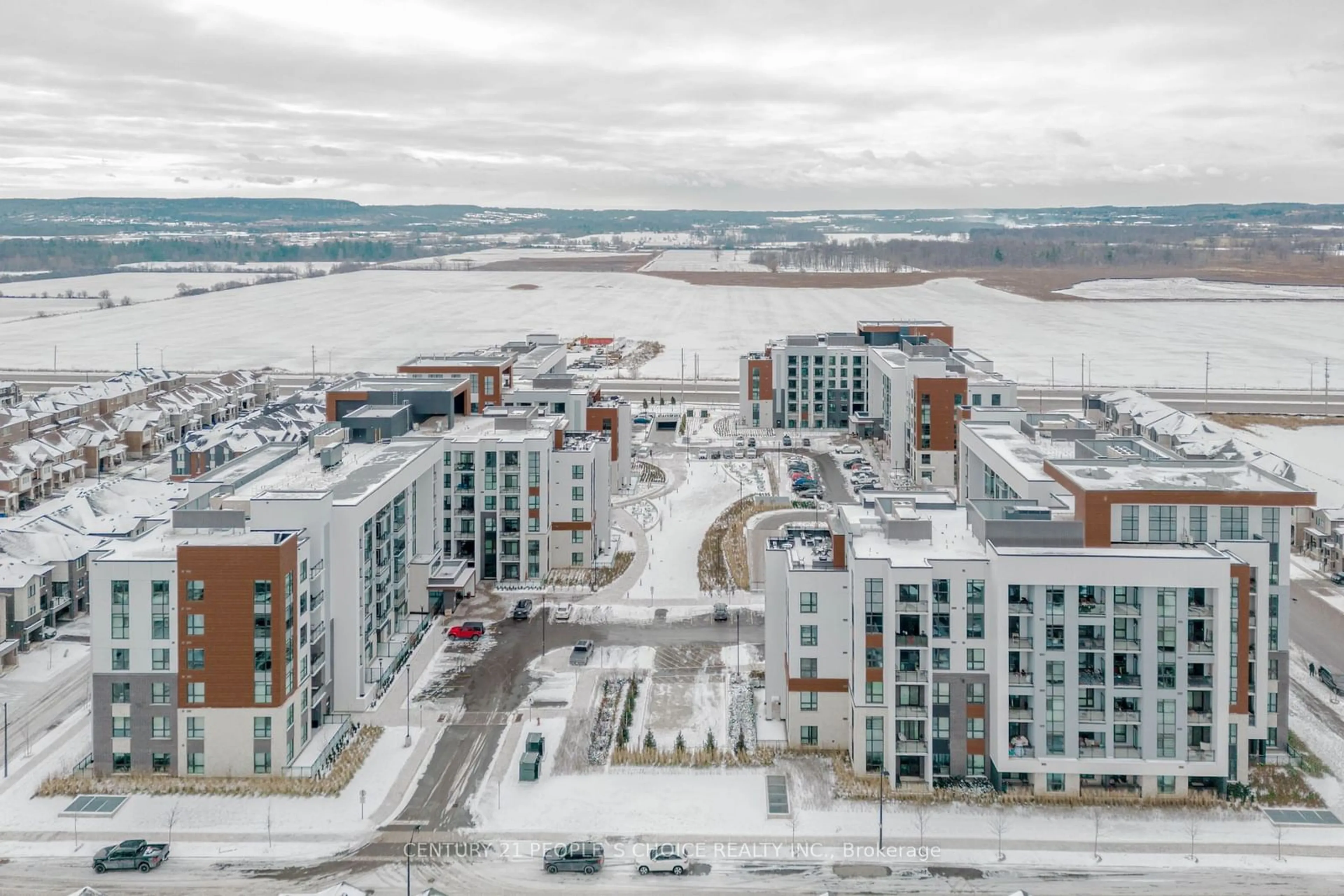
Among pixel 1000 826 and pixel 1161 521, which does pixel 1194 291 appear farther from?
pixel 1000 826

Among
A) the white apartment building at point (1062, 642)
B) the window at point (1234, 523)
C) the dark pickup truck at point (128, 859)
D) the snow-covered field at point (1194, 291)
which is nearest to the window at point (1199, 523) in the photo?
A: the white apartment building at point (1062, 642)

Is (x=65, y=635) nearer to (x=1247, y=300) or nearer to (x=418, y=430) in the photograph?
(x=418, y=430)

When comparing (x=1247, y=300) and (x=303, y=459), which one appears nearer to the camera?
(x=303, y=459)

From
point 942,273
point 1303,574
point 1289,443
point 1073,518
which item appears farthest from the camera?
point 942,273

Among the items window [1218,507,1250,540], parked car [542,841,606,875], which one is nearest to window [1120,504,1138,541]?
window [1218,507,1250,540]

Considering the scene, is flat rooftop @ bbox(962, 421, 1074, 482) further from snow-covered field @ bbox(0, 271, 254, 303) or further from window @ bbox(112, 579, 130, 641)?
snow-covered field @ bbox(0, 271, 254, 303)

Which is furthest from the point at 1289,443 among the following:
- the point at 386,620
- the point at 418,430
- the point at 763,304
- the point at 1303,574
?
the point at 763,304
